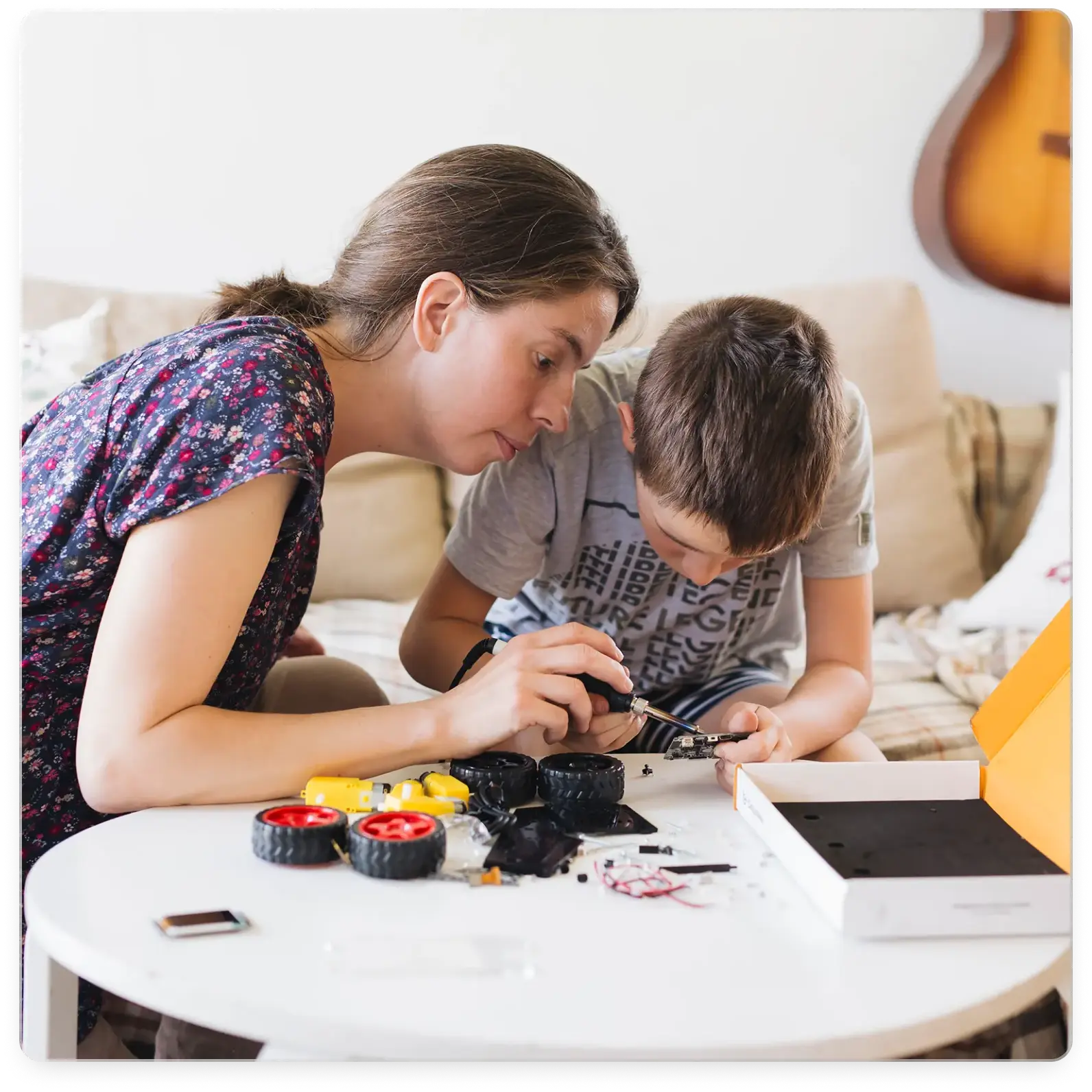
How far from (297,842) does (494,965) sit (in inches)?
5.9

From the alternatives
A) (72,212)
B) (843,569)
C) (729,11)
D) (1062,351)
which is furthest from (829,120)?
(72,212)

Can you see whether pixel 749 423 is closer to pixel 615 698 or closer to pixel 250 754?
pixel 615 698

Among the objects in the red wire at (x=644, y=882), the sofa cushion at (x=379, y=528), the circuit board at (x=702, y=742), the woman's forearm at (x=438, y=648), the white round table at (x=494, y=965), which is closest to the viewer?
the white round table at (x=494, y=965)

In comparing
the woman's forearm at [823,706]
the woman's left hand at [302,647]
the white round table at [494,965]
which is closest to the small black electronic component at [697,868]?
the white round table at [494,965]

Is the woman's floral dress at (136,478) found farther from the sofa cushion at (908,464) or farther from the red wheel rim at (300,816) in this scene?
the sofa cushion at (908,464)

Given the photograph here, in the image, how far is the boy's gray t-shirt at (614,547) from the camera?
103 centimetres

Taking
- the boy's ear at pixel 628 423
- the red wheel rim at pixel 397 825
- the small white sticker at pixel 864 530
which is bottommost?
the red wheel rim at pixel 397 825

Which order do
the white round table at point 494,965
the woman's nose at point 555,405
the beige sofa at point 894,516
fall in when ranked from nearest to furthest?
the white round table at point 494,965, the woman's nose at point 555,405, the beige sofa at point 894,516

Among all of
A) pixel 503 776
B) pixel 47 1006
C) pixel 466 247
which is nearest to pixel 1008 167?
pixel 466 247

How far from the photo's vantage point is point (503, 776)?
28.0 inches

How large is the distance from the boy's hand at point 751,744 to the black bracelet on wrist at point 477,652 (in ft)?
0.68

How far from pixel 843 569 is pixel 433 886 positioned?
1.97 ft

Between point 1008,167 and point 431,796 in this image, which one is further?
point 1008,167

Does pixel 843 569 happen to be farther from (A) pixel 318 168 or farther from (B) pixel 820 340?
(A) pixel 318 168
